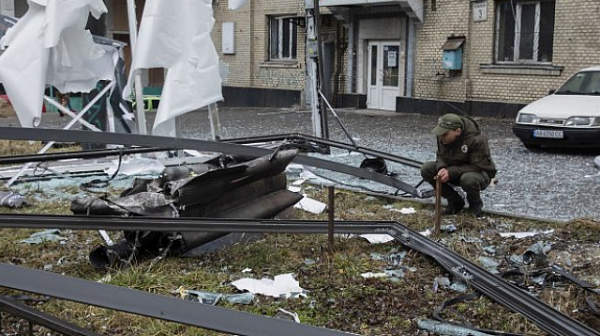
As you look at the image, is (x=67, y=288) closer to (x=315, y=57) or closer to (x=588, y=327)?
(x=588, y=327)

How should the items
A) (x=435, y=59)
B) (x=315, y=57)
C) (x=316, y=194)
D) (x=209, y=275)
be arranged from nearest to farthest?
(x=209, y=275) < (x=316, y=194) < (x=315, y=57) < (x=435, y=59)

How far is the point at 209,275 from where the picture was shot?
5.20 metres

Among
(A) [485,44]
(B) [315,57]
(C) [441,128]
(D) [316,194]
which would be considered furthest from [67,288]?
(A) [485,44]

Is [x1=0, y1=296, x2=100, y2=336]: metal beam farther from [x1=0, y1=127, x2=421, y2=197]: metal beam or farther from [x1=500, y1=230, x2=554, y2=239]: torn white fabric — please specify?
[x1=500, y1=230, x2=554, y2=239]: torn white fabric

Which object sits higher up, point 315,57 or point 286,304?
point 315,57

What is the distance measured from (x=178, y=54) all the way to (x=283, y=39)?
17097mm

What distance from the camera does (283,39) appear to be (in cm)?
2572

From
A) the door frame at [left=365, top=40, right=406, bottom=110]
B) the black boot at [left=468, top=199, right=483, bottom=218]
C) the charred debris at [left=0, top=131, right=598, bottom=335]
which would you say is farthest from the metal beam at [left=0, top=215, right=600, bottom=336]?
the door frame at [left=365, top=40, right=406, bottom=110]

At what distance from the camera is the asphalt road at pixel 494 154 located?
8.01 m

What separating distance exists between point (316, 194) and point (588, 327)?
4.48 m

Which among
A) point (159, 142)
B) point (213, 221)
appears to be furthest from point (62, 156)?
point (213, 221)

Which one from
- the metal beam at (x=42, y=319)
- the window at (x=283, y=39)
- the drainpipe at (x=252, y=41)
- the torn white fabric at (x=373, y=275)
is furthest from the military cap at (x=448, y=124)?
the drainpipe at (x=252, y=41)

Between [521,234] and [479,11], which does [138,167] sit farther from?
[479,11]

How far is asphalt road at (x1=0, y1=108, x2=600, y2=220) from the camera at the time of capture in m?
8.01
